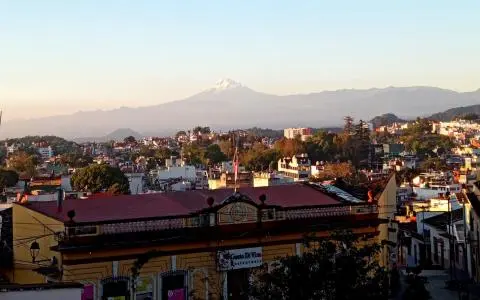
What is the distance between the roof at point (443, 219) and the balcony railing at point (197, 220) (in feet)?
32.7

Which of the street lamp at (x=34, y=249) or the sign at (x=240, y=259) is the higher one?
the street lamp at (x=34, y=249)

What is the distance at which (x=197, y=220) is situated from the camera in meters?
16.7

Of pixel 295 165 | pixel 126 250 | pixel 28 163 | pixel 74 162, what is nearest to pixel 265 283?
pixel 126 250

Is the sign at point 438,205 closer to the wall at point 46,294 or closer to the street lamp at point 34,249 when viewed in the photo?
the street lamp at point 34,249

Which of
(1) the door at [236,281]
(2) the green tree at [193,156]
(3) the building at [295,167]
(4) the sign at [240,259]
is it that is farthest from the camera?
(2) the green tree at [193,156]

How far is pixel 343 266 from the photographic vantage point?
37.7 feet

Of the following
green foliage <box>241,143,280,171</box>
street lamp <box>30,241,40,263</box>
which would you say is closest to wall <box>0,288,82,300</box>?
street lamp <box>30,241,40,263</box>

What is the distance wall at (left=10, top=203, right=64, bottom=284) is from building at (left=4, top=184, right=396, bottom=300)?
0.08 feet

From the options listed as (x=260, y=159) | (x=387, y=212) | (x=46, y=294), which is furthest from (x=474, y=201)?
(x=260, y=159)

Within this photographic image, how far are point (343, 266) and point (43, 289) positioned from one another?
483 centimetres

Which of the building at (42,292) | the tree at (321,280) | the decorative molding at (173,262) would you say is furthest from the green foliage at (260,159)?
the building at (42,292)

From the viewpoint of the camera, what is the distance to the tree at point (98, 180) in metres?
56.1

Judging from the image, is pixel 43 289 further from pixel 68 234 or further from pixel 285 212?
pixel 285 212

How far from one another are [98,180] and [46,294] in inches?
1877
